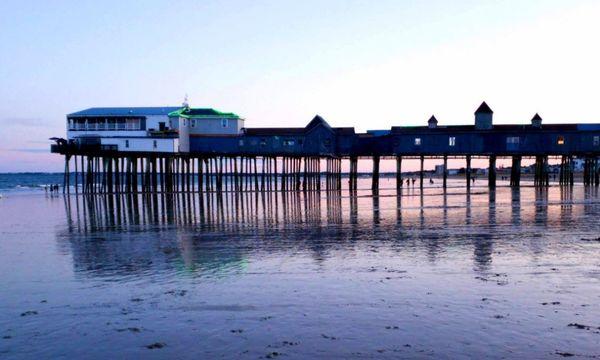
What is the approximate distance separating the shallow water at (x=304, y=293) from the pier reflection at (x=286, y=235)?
109 mm

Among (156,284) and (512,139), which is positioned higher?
(512,139)

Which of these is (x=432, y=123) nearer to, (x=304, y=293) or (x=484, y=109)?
(x=484, y=109)

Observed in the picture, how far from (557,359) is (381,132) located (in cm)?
6249

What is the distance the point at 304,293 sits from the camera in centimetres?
1141

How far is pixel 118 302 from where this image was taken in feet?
35.5

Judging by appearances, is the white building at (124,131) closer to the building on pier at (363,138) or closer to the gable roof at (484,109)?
the building on pier at (363,138)

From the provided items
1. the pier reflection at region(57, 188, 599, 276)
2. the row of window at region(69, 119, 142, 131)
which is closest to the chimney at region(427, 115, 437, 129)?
the pier reflection at region(57, 188, 599, 276)

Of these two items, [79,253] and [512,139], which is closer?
[79,253]

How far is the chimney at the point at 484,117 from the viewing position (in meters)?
61.5

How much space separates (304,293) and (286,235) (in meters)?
10.0

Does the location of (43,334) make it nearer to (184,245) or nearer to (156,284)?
(156,284)

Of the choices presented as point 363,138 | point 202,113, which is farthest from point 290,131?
point 202,113

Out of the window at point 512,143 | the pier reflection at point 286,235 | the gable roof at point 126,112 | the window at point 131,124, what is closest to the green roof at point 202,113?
the gable roof at point 126,112

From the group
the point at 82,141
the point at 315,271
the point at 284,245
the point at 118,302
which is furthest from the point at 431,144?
the point at 118,302
